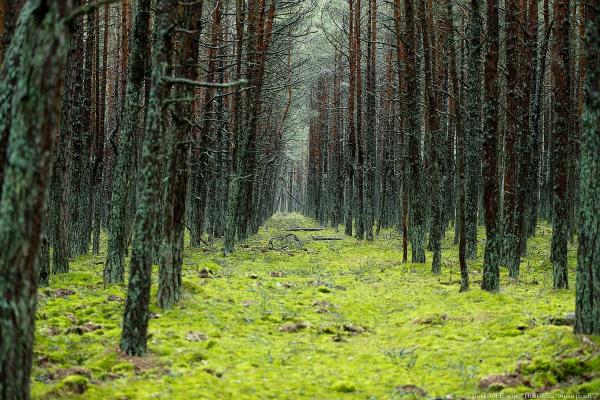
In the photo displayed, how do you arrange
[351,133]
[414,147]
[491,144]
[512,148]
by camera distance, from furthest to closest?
[351,133] < [414,147] < [512,148] < [491,144]

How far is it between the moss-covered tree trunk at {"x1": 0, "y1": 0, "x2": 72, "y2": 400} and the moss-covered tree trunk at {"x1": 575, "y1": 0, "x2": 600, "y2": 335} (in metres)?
6.06

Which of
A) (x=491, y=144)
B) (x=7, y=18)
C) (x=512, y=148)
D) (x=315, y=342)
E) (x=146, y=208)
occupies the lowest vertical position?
(x=315, y=342)

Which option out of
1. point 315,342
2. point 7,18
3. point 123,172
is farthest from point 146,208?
point 123,172

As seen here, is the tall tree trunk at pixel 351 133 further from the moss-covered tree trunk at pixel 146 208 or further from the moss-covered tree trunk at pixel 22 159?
the moss-covered tree trunk at pixel 22 159

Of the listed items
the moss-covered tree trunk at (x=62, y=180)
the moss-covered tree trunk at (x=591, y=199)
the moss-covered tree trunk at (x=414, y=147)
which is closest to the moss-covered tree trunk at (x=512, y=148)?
the moss-covered tree trunk at (x=414, y=147)

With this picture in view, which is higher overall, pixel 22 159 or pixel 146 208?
pixel 22 159

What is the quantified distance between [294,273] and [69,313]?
8301mm

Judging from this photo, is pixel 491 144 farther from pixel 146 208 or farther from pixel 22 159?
pixel 22 159

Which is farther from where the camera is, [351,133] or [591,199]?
[351,133]

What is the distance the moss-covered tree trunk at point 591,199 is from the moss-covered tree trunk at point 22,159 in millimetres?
6064

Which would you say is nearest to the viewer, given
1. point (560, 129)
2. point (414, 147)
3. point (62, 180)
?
point (560, 129)

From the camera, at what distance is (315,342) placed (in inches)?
338

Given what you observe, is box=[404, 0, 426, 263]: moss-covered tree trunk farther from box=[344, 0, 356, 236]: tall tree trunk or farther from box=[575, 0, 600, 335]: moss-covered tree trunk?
box=[575, 0, 600, 335]: moss-covered tree trunk

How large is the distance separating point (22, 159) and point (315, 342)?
5830mm
